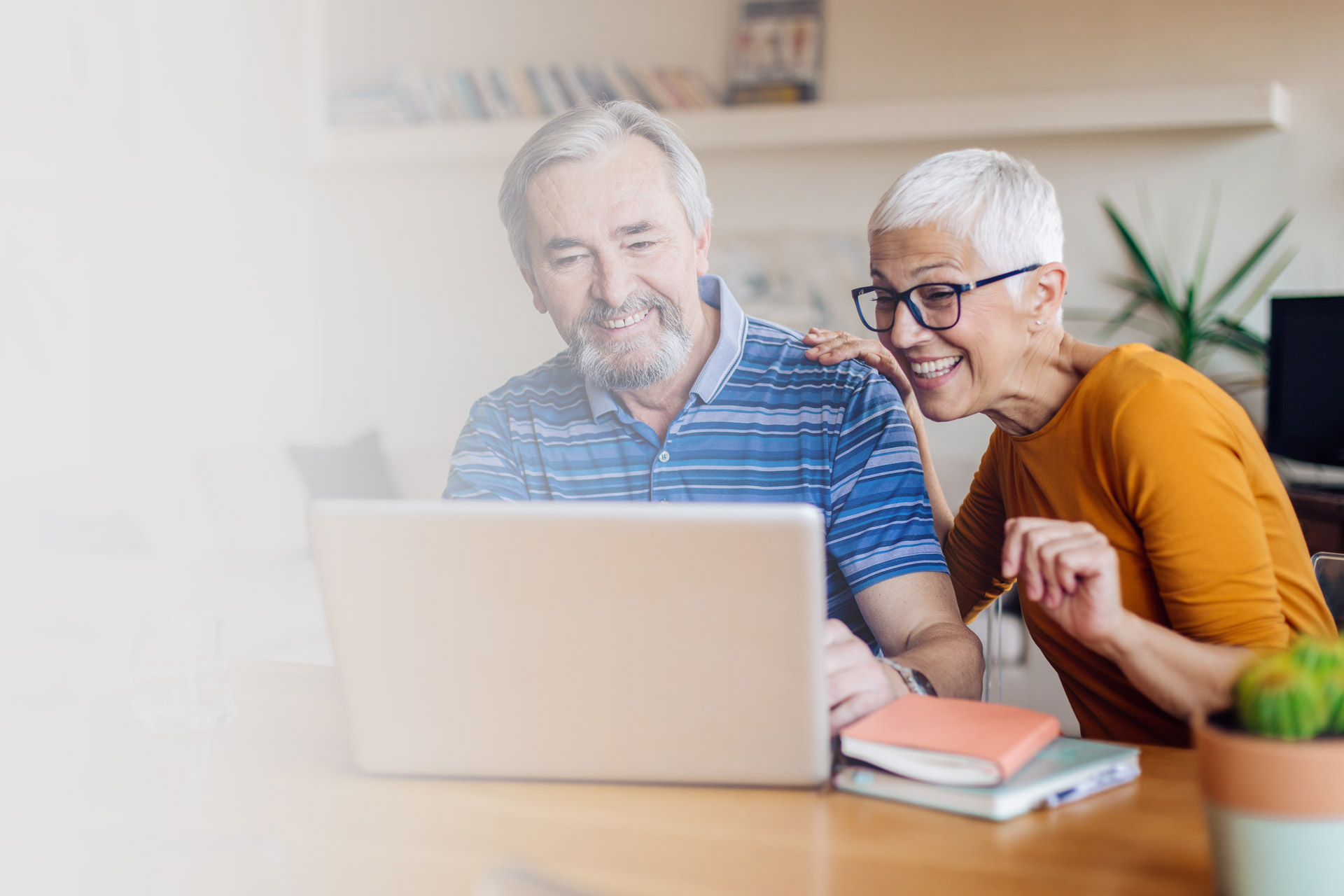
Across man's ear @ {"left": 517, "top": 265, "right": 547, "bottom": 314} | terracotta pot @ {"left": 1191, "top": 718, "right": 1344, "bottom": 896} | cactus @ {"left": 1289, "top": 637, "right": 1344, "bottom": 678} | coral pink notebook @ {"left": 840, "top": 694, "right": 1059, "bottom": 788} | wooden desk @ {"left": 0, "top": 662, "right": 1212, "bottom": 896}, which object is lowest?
wooden desk @ {"left": 0, "top": 662, "right": 1212, "bottom": 896}

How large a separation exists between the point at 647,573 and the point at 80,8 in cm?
326

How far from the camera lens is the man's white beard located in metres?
1.41

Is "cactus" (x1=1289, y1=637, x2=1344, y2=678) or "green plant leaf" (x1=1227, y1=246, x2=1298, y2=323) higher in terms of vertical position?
"green plant leaf" (x1=1227, y1=246, x2=1298, y2=323)

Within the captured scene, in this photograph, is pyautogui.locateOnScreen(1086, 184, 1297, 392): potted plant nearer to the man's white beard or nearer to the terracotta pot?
the man's white beard

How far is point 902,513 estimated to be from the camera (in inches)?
49.1

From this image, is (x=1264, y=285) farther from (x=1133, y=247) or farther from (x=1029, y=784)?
(x=1029, y=784)

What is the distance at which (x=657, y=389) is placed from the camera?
1435 millimetres

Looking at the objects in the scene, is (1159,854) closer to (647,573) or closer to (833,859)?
(833,859)

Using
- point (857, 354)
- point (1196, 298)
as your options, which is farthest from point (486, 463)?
point (1196, 298)

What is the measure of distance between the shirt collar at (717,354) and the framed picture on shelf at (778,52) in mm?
2250

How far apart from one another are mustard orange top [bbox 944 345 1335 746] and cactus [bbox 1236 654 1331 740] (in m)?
0.46

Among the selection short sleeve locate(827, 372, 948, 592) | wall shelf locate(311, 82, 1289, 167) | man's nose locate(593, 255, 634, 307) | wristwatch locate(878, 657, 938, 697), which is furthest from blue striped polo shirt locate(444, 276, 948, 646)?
wall shelf locate(311, 82, 1289, 167)

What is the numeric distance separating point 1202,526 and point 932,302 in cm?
38

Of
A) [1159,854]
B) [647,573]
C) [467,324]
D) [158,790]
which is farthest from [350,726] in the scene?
[467,324]
